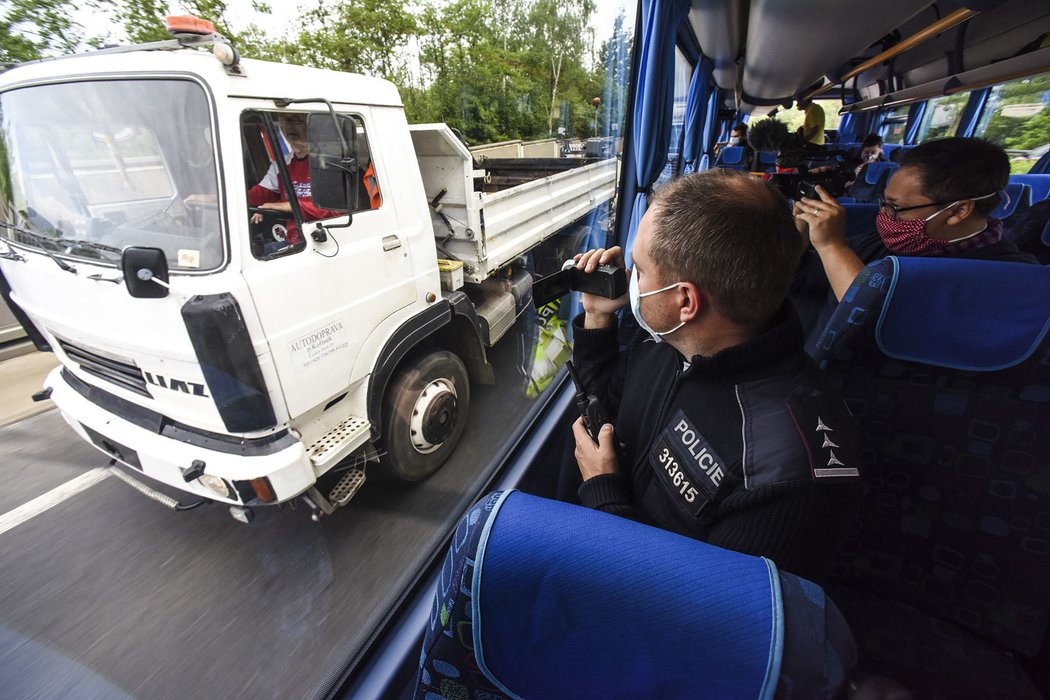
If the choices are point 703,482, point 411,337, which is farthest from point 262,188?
point 703,482

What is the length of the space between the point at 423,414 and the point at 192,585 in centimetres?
123

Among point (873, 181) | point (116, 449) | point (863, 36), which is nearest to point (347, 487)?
point (116, 449)

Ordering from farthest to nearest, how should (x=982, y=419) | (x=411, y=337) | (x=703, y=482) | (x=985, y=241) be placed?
1. (x=411, y=337)
2. (x=985, y=241)
3. (x=982, y=419)
4. (x=703, y=482)

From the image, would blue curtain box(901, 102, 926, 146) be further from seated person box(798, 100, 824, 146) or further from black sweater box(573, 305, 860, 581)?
black sweater box(573, 305, 860, 581)

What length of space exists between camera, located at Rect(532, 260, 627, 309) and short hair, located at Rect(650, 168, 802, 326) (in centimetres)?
33

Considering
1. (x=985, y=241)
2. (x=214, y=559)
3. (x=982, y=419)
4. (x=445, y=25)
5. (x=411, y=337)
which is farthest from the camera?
(x=411, y=337)

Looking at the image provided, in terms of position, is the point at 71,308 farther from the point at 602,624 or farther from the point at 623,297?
the point at 602,624

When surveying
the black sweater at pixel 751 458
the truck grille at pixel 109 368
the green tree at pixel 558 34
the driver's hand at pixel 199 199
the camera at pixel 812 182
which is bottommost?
the truck grille at pixel 109 368

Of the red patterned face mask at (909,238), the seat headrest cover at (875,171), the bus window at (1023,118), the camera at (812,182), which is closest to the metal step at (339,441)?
the red patterned face mask at (909,238)

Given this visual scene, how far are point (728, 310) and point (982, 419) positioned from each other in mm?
887

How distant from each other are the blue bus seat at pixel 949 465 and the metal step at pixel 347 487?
195cm

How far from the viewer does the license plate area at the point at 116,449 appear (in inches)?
69.7

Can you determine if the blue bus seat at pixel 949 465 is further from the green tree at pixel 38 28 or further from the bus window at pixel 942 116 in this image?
the bus window at pixel 942 116

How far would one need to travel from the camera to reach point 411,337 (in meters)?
2.16
